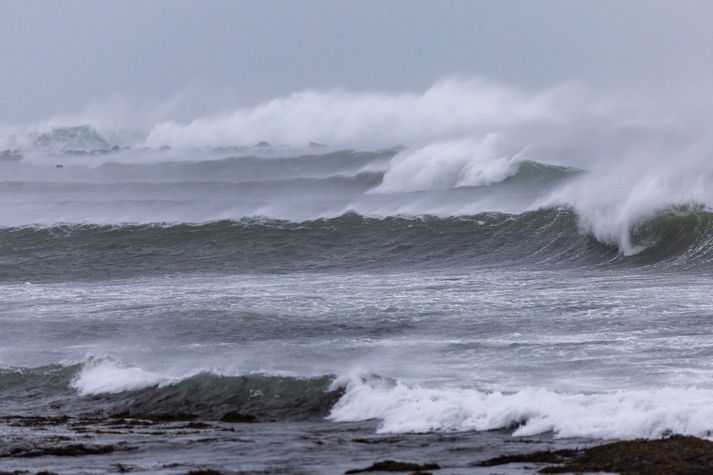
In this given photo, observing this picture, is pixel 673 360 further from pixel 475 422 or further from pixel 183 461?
pixel 183 461

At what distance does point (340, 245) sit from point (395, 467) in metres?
19.8

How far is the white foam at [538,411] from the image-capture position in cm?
1166

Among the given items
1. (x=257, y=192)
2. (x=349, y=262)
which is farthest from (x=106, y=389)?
(x=257, y=192)

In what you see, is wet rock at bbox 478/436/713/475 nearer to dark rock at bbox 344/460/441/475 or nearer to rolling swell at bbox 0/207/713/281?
dark rock at bbox 344/460/441/475

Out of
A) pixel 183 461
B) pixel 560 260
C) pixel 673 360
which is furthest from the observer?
pixel 560 260

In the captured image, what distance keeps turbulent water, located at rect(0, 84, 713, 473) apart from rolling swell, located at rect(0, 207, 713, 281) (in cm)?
9

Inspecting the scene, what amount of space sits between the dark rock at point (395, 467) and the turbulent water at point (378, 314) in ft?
0.71

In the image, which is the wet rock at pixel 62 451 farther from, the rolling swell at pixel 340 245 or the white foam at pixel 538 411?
the rolling swell at pixel 340 245

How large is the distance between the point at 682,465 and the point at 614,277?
13.3m

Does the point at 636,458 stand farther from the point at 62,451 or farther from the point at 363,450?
the point at 62,451

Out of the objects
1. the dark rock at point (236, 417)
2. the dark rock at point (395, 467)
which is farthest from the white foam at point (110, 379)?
the dark rock at point (395, 467)

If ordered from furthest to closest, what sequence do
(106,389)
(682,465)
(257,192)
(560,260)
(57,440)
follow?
1. (257,192)
2. (560,260)
3. (106,389)
4. (57,440)
5. (682,465)

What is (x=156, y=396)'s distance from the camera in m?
15.4

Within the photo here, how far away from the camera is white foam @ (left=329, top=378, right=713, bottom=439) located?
11.7m
